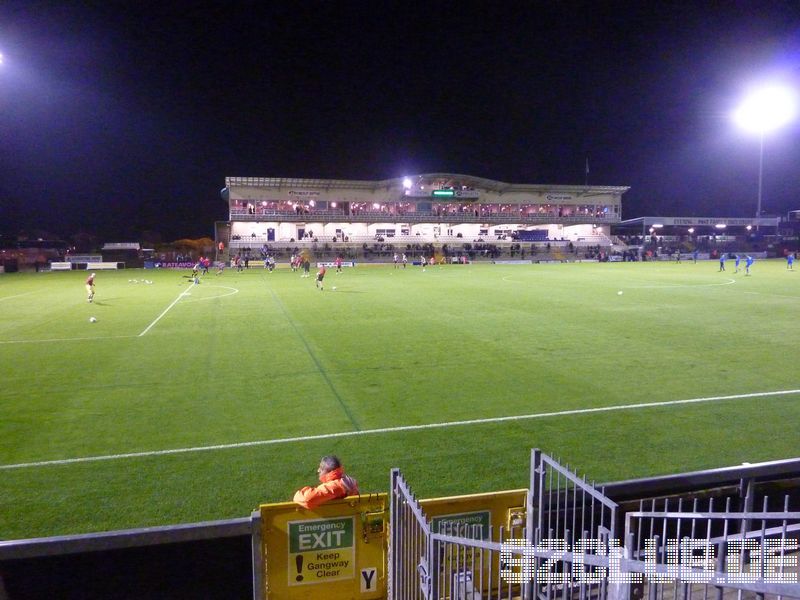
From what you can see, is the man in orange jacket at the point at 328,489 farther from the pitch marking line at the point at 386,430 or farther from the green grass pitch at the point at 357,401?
the pitch marking line at the point at 386,430

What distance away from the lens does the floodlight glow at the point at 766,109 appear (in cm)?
4606

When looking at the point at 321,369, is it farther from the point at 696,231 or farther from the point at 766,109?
the point at 696,231

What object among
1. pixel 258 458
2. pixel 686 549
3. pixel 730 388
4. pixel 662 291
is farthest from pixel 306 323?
pixel 662 291

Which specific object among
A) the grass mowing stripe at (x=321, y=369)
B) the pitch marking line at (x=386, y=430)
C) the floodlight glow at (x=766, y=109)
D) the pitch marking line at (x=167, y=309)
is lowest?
the pitch marking line at (x=386, y=430)

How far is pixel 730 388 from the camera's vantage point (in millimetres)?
11008

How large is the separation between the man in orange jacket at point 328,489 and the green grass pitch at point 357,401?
1.78 meters

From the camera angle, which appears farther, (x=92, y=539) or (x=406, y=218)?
(x=406, y=218)

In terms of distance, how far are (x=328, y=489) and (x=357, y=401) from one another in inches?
218

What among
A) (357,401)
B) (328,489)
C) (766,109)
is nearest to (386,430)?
(357,401)

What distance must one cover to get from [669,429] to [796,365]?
6312 millimetres

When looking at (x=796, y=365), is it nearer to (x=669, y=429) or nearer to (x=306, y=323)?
(x=669, y=429)

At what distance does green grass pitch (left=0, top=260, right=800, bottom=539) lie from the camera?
7105 millimetres

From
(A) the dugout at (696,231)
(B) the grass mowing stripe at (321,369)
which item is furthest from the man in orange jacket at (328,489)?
(A) the dugout at (696,231)

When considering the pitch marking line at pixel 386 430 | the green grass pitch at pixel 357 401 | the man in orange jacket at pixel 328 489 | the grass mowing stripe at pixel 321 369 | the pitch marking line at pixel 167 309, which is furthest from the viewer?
the pitch marking line at pixel 167 309
